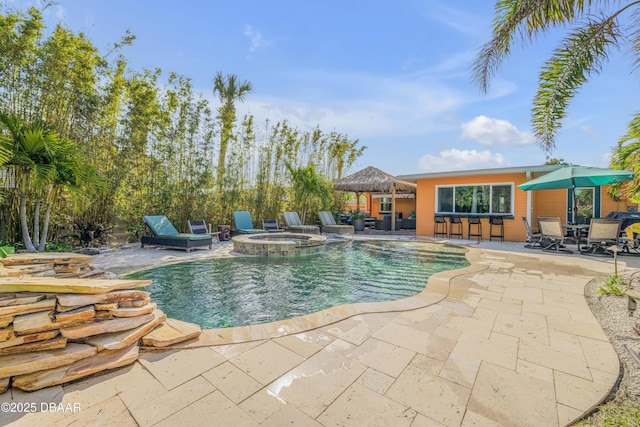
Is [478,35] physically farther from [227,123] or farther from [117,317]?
[227,123]

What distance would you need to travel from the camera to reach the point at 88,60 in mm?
6074

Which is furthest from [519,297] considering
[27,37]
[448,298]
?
[27,37]

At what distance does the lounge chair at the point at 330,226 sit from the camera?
38.6 ft

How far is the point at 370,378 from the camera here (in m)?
1.80

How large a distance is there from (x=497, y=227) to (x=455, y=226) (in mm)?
1485

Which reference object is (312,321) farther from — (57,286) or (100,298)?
(57,286)

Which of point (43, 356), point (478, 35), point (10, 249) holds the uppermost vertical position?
point (478, 35)

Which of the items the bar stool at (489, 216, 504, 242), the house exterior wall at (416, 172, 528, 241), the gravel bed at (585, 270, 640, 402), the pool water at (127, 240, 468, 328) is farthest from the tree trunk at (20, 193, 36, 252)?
the bar stool at (489, 216, 504, 242)

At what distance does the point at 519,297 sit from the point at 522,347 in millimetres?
1601

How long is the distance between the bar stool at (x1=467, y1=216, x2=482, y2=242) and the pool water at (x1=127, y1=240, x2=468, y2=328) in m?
4.07

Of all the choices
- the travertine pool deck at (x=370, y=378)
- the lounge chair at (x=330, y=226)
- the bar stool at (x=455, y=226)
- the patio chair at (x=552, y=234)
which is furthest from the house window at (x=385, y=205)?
the travertine pool deck at (x=370, y=378)

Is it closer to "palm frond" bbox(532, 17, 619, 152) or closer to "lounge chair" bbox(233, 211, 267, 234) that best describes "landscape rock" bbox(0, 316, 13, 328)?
"palm frond" bbox(532, 17, 619, 152)

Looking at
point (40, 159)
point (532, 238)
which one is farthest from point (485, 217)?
point (40, 159)

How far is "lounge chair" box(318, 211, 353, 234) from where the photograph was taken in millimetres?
11758
